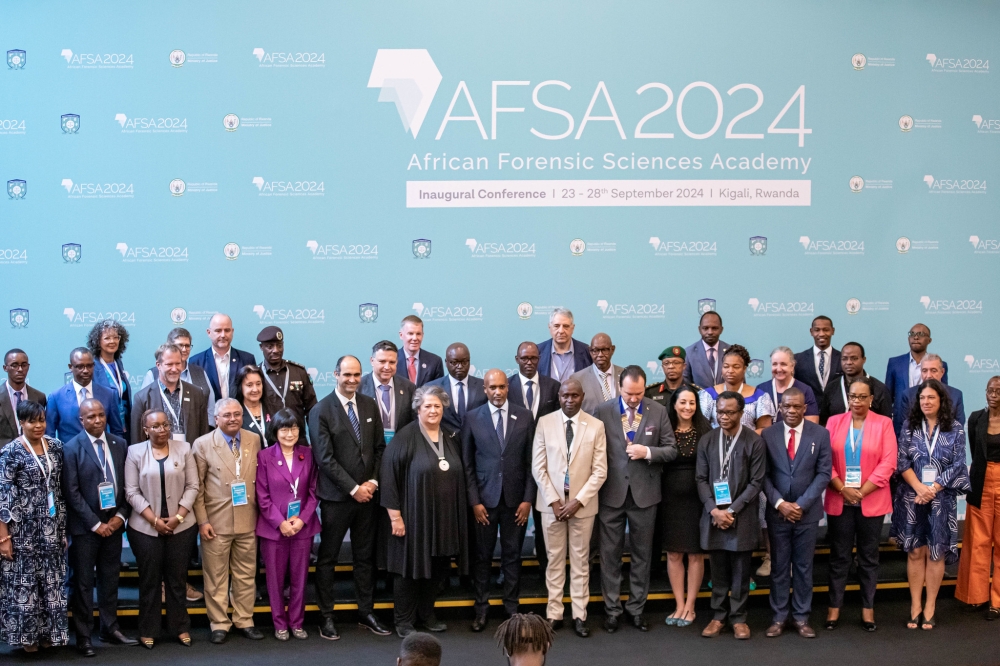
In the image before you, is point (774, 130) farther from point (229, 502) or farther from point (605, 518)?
point (229, 502)

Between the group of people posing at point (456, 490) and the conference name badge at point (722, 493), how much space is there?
1cm

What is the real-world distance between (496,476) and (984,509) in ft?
11.0

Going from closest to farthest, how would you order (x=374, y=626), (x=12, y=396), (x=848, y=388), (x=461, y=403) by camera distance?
(x=374, y=626) < (x=12, y=396) < (x=461, y=403) < (x=848, y=388)

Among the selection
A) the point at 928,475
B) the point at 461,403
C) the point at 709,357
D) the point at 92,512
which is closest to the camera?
the point at 92,512

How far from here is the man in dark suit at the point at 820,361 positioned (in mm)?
6676

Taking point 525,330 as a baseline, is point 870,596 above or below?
below

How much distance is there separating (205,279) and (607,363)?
346 cm

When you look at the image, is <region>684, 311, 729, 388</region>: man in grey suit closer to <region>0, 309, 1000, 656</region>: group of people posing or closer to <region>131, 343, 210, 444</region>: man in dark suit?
<region>0, 309, 1000, 656</region>: group of people posing

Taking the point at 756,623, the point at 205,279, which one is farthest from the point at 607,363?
the point at 205,279

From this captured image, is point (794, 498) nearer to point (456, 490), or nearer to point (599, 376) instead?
point (599, 376)

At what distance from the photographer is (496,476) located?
5742mm

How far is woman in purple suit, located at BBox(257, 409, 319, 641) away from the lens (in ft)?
18.4

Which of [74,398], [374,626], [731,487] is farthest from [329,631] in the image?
[731,487]

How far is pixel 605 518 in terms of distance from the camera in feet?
19.1
